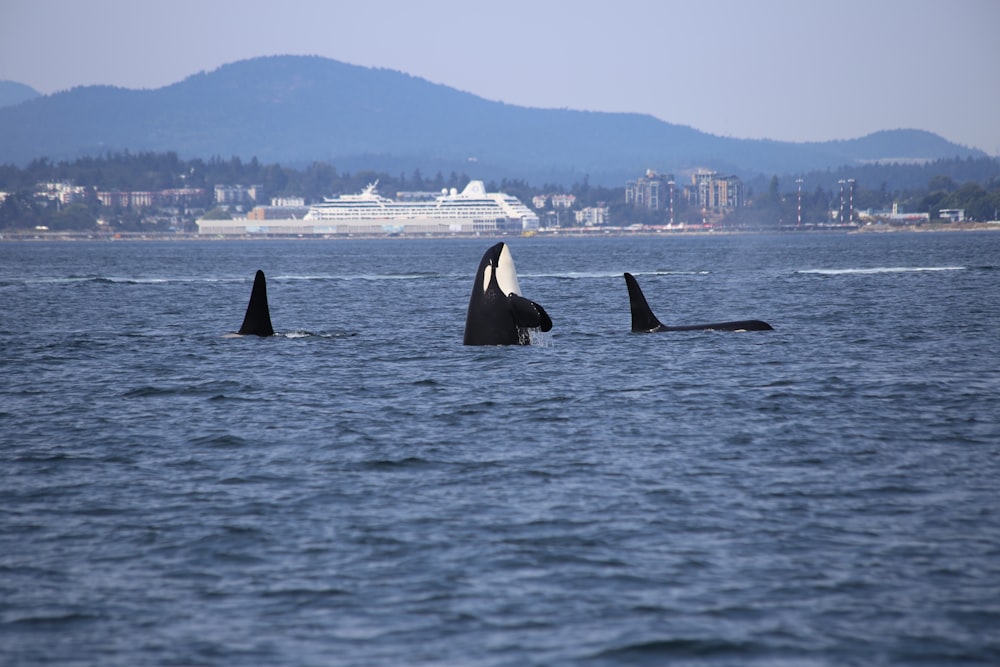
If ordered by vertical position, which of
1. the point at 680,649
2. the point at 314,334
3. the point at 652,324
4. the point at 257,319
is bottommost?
the point at 680,649

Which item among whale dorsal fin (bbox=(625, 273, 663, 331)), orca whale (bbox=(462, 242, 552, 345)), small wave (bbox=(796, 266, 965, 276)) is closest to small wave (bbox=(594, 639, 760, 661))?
orca whale (bbox=(462, 242, 552, 345))

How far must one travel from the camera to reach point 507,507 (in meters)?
13.3

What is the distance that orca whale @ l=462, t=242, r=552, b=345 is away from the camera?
24.2 m

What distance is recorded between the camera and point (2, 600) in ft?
34.9

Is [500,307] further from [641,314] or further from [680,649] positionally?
[680,649]

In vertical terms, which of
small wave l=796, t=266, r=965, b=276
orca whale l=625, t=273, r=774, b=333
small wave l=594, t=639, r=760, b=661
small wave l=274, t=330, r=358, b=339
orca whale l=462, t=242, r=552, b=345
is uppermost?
orca whale l=462, t=242, r=552, b=345

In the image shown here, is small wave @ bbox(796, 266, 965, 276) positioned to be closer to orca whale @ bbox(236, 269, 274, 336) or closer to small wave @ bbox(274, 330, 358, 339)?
small wave @ bbox(274, 330, 358, 339)

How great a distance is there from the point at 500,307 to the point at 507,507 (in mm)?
12489

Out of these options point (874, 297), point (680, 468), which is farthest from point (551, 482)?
point (874, 297)

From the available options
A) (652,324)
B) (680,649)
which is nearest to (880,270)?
(652,324)

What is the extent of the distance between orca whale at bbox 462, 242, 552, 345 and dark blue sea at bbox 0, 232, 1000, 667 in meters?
0.62

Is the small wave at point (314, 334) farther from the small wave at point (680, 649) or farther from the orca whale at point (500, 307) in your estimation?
the small wave at point (680, 649)

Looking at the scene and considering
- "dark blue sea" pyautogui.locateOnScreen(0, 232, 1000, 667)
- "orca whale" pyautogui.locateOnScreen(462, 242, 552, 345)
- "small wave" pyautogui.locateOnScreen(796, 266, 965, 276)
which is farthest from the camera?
"small wave" pyautogui.locateOnScreen(796, 266, 965, 276)

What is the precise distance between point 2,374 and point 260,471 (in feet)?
44.6
